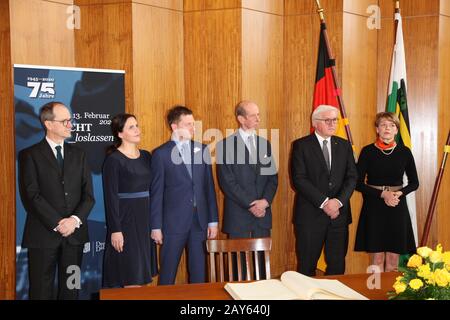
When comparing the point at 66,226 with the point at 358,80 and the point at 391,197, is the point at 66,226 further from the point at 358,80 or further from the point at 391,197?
the point at 358,80

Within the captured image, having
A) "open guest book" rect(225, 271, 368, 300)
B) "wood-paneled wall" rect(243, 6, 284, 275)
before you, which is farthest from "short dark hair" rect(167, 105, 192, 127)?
"open guest book" rect(225, 271, 368, 300)

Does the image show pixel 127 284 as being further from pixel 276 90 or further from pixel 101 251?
pixel 276 90

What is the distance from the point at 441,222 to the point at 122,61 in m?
3.50

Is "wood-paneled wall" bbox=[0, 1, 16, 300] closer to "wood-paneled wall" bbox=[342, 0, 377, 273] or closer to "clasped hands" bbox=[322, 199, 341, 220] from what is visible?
"clasped hands" bbox=[322, 199, 341, 220]

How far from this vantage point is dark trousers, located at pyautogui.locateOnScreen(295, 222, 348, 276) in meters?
4.80

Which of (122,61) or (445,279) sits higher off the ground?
(122,61)

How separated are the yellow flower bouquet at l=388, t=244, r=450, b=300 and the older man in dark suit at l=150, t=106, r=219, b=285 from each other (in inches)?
106

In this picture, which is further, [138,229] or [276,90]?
[276,90]

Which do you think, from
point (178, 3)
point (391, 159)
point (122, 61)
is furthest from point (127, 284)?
point (178, 3)

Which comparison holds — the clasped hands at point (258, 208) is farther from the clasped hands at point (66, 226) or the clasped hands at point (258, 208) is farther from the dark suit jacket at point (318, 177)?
the clasped hands at point (66, 226)

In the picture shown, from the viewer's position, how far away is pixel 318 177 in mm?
4812

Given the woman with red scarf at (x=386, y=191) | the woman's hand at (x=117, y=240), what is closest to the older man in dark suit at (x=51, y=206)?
the woman's hand at (x=117, y=240)
